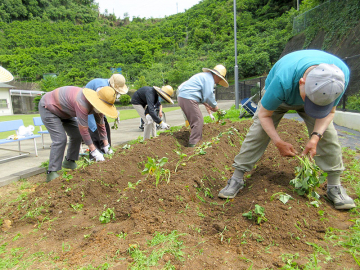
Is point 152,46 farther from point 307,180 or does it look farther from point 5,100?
point 307,180

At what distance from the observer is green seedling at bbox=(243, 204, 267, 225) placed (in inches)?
82.7

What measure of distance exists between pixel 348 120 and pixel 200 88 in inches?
206

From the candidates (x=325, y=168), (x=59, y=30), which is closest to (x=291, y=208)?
(x=325, y=168)

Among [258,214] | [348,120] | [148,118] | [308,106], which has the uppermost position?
[308,106]

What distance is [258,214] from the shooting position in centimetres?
214

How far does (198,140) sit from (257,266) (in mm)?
3792

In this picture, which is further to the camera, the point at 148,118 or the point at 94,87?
the point at 148,118

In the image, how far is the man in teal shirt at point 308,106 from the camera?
1.86 meters

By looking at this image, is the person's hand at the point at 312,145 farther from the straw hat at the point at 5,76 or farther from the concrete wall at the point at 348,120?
the concrete wall at the point at 348,120

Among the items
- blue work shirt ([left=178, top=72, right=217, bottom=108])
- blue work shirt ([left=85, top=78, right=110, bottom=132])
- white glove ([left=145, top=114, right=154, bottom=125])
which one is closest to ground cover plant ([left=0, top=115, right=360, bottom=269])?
blue work shirt ([left=85, top=78, right=110, bottom=132])

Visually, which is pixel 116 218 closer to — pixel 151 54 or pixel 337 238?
pixel 337 238

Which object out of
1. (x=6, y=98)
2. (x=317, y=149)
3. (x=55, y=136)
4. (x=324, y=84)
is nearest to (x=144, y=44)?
(x=6, y=98)

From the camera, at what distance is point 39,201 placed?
307 cm

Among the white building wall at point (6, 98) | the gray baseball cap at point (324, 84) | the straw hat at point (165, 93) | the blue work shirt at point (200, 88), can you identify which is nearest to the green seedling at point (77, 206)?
the gray baseball cap at point (324, 84)
